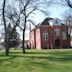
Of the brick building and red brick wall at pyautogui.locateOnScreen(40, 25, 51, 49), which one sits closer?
red brick wall at pyautogui.locateOnScreen(40, 25, 51, 49)

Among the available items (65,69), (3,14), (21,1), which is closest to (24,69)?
(65,69)

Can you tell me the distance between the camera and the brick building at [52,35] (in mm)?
77000

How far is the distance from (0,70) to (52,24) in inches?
2268

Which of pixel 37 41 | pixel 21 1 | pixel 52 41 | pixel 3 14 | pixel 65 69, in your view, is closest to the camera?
pixel 65 69

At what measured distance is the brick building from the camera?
7700 cm

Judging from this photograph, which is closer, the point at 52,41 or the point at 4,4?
the point at 4,4

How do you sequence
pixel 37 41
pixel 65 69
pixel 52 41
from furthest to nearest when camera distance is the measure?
pixel 37 41
pixel 52 41
pixel 65 69

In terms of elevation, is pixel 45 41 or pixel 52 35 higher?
pixel 52 35

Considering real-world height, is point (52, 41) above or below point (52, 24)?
below

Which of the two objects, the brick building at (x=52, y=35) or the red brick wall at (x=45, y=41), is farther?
the brick building at (x=52, y=35)

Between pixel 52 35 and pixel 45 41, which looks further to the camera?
pixel 52 35

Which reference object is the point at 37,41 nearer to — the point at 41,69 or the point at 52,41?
the point at 52,41

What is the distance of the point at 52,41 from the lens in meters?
77.2

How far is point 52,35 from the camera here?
78.1 meters
